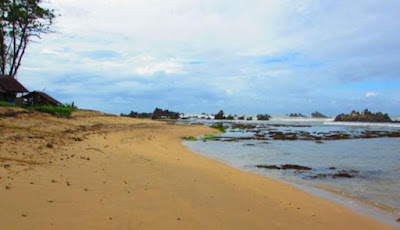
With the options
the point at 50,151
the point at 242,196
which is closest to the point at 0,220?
the point at 242,196

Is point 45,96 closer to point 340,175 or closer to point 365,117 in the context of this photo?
point 340,175

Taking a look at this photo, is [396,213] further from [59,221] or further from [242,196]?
[59,221]

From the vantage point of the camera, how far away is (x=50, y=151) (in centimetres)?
909

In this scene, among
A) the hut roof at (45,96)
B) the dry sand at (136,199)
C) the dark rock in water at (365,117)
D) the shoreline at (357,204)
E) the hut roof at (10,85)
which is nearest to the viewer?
the dry sand at (136,199)

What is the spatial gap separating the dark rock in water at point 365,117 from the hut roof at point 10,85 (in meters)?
58.5

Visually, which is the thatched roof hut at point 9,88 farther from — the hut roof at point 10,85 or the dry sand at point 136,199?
the dry sand at point 136,199

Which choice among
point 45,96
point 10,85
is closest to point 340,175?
point 10,85

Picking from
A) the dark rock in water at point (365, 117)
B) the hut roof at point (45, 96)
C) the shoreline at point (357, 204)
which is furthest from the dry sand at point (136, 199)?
the dark rock in water at point (365, 117)

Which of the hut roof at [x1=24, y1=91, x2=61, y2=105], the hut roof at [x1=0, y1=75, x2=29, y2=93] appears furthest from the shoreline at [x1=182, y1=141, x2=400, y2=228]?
the hut roof at [x1=24, y1=91, x2=61, y2=105]

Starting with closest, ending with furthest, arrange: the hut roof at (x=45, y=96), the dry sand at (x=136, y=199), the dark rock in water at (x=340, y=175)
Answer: the dry sand at (x=136, y=199) < the dark rock in water at (x=340, y=175) < the hut roof at (x=45, y=96)

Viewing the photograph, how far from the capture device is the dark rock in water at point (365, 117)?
201ft

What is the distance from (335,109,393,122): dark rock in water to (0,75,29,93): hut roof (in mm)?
58534

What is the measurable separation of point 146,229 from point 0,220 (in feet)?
5.96

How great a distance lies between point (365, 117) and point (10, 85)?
6088 centimetres
